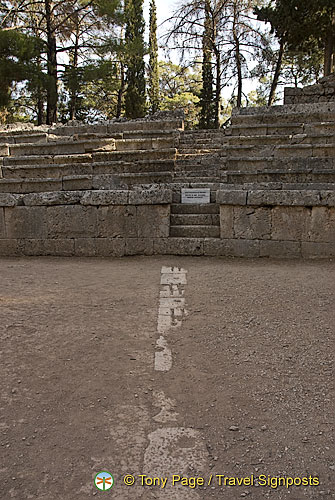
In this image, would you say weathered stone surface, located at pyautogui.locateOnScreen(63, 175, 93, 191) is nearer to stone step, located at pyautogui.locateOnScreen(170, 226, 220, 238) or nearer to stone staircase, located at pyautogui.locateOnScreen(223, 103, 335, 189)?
stone step, located at pyautogui.locateOnScreen(170, 226, 220, 238)

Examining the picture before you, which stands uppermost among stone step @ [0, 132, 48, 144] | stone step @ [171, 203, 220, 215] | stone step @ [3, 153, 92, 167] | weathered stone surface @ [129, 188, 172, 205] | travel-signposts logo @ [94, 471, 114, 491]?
stone step @ [0, 132, 48, 144]

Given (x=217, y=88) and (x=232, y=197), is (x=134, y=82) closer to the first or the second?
(x=217, y=88)

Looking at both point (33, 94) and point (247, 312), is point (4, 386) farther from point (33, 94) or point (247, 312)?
point (33, 94)

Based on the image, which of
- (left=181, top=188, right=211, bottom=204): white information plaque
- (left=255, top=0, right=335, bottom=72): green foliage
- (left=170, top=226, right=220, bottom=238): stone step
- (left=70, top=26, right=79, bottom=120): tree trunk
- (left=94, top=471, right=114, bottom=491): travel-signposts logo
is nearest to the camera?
(left=94, top=471, right=114, bottom=491): travel-signposts logo

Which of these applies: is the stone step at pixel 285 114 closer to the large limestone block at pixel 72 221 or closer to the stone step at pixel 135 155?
the stone step at pixel 135 155

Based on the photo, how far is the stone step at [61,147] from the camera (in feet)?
28.7

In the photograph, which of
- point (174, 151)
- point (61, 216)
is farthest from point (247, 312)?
point (174, 151)

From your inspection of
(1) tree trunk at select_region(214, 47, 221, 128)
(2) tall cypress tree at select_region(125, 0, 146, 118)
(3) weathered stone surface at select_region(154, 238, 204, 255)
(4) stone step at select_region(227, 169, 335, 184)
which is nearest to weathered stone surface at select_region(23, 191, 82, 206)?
(3) weathered stone surface at select_region(154, 238, 204, 255)

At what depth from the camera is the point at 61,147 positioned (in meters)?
9.05

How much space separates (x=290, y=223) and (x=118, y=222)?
2380 mm

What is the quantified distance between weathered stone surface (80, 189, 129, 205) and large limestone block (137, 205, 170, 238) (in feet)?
0.86

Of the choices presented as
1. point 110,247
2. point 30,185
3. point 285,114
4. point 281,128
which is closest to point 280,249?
point 110,247

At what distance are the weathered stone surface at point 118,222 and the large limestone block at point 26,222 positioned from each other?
0.86 m

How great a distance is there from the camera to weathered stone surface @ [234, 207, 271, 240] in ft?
16.4
